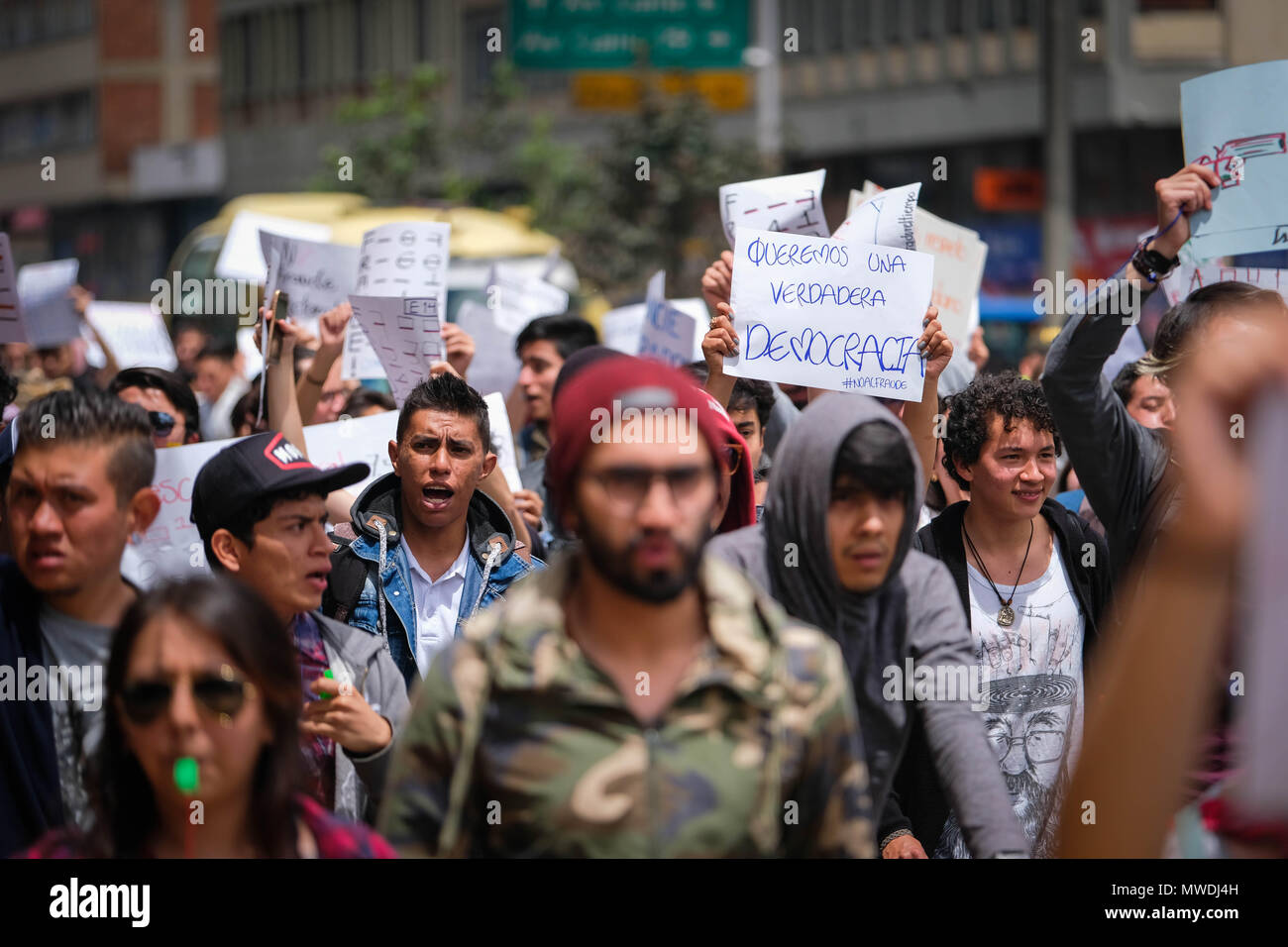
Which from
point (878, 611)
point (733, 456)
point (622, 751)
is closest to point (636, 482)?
point (622, 751)

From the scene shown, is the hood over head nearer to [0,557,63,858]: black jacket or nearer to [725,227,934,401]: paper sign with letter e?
[0,557,63,858]: black jacket

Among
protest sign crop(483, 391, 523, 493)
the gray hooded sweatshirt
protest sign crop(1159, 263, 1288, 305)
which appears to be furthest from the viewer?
protest sign crop(483, 391, 523, 493)

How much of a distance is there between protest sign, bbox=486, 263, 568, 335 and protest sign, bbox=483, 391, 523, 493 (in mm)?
2887

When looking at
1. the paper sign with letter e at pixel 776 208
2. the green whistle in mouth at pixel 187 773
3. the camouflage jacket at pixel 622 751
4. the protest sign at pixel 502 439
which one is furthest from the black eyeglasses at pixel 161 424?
the camouflage jacket at pixel 622 751

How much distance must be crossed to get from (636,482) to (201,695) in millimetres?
711

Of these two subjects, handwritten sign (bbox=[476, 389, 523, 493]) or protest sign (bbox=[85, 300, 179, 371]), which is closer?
handwritten sign (bbox=[476, 389, 523, 493])

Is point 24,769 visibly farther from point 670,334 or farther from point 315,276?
point 315,276

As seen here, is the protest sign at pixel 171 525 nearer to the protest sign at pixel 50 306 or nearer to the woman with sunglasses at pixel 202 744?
the woman with sunglasses at pixel 202 744

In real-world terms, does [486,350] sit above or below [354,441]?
above

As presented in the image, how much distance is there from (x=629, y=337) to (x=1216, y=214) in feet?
14.0

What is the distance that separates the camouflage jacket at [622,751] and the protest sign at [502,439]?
11.3ft

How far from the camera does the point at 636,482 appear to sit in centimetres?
234

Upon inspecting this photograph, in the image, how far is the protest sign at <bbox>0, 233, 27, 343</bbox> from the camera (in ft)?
18.7
